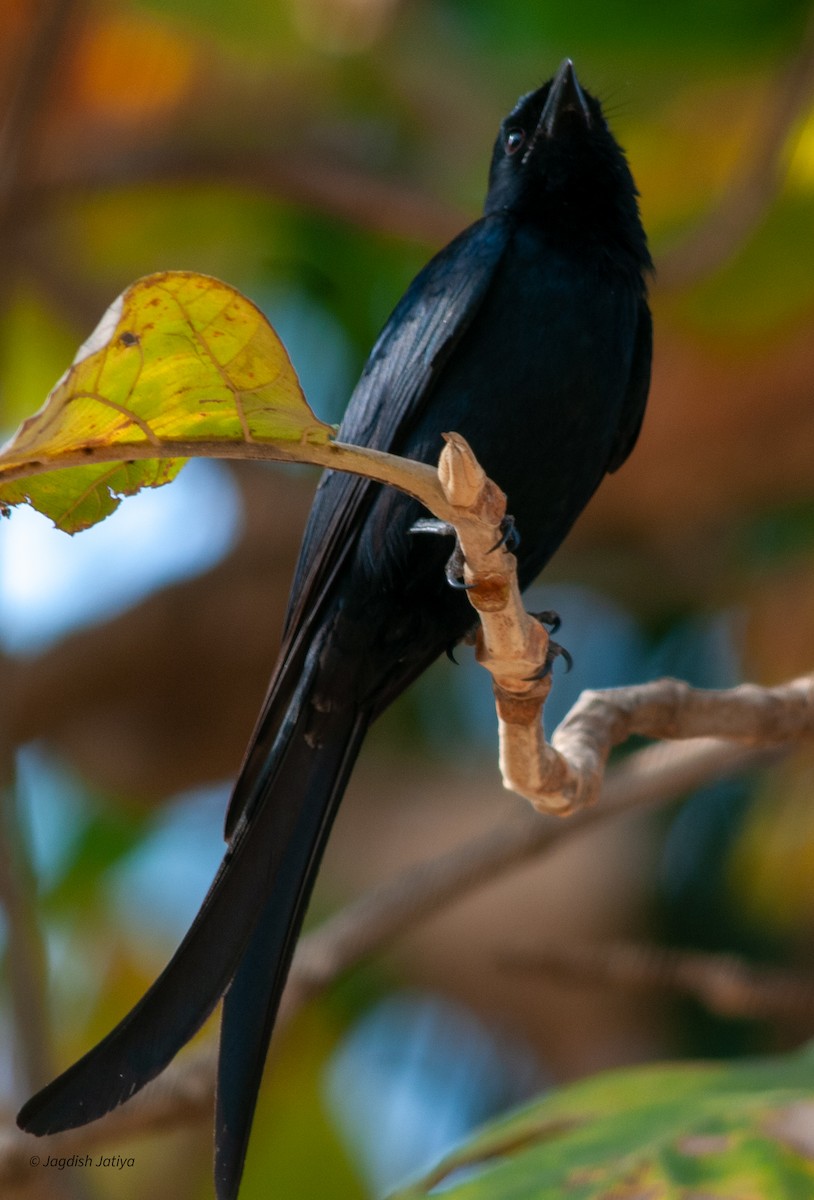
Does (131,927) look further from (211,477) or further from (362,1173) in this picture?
(211,477)

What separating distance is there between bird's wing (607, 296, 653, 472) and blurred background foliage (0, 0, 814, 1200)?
3.72 feet

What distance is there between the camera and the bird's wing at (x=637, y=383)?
2816 mm

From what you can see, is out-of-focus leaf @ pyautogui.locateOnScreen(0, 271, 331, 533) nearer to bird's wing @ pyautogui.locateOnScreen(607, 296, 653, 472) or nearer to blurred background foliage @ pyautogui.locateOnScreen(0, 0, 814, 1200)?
bird's wing @ pyautogui.locateOnScreen(607, 296, 653, 472)

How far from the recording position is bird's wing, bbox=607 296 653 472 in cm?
282

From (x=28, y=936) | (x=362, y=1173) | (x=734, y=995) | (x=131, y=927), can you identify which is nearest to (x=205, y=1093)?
(x=28, y=936)

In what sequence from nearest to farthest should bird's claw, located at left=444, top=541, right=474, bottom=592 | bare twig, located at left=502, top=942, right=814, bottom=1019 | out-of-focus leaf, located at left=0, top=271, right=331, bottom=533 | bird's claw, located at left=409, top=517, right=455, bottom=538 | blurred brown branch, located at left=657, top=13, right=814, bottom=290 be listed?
out-of-focus leaf, located at left=0, top=271, right=331, bottom=533 → bird's claw, located at left=444, top=541, right=474, bottom=592 → bird's claw, located at left=409, top=517, right=455, bottom=538 → bare twig, located at left=502, top=942, right=814, bottom=1019 → blurred brown branch, located at left=657, top=13, right=814, bottom=290

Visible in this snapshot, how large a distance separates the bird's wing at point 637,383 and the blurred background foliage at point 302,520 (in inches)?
44.6

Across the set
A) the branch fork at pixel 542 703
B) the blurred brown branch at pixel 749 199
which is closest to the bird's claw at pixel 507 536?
the branch fork at pixel 542 703

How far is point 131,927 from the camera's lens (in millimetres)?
4938

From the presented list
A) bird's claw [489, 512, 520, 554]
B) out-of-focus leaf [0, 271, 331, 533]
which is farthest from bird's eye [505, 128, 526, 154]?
out-of-focus leaf [0, 271, 331, 533]

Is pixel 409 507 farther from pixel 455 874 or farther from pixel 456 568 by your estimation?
pixel 455 874

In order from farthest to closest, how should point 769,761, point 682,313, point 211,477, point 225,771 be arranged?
point 211,477, point 225,771, point 682,313, point 769,761

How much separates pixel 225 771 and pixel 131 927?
0.65m

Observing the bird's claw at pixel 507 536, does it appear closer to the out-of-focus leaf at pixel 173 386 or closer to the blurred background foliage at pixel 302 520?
the out-of-focus leaf at pixel 173 386
